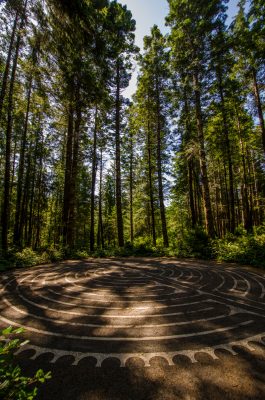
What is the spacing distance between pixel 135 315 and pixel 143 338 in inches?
38.8

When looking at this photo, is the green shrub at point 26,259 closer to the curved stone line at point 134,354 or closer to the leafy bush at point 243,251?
the curved stone line at point 134,354

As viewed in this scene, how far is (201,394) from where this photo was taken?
8.02 ft

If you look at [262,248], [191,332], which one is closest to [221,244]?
[262,248]

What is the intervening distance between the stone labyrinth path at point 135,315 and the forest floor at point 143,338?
19 mm

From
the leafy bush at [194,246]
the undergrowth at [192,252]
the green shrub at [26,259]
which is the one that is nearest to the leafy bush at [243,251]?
the undergrowth at [192,252]

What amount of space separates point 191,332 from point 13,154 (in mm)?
27558

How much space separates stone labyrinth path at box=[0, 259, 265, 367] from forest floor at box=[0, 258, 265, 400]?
0.7 inches

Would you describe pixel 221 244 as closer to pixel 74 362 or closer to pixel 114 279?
pixel 114 279

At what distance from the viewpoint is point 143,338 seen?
12.1 ft

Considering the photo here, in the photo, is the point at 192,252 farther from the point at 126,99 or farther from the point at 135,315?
the point at 126,99

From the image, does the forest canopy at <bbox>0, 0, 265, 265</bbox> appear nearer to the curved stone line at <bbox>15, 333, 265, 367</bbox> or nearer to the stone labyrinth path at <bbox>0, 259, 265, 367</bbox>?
the stone labyrinth path at <bbox>0, 259, 265, 367</bbox>

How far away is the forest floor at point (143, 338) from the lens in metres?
2.59

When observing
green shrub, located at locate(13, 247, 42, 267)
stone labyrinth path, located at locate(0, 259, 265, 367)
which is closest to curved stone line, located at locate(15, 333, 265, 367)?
stone labyrinth path, located at locate(0, 259, 265, 367)

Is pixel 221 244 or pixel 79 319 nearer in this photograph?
pixel 79 319
